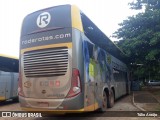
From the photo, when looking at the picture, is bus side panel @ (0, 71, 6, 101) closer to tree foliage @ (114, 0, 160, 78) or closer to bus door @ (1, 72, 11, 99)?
bus door @ (1, 72, 11, 99)

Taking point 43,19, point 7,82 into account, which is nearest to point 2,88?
point 7,82

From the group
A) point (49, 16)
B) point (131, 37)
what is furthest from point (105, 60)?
point (131, 37)

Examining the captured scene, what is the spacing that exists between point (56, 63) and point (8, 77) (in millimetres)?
7708

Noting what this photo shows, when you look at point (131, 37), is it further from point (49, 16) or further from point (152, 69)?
point (49, 16)

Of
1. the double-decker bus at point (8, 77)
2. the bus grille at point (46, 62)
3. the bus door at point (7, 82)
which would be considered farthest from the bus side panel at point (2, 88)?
the bus grille at point (46, 62)

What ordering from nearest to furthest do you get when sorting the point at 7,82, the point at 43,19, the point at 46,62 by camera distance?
the point at 46,62 < the point at 43,19 < the point at 7,82

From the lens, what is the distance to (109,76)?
12.4 m

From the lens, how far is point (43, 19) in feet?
28.3

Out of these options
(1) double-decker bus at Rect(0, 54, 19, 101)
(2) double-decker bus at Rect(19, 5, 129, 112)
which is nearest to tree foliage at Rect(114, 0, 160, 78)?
(1) double-decker bus at Rect(0, 54, 19, 101)

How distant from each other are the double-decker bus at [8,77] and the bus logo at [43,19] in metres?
6.50

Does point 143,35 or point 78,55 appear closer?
point 78,55

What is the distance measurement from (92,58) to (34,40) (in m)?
2.24

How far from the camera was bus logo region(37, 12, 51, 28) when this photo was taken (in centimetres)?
854

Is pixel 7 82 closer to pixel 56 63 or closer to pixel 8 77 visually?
pixel 8 77
